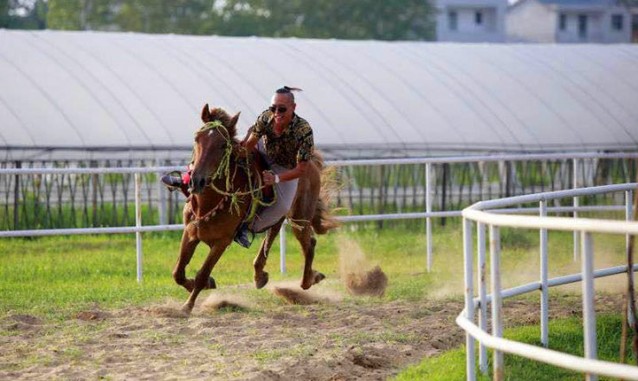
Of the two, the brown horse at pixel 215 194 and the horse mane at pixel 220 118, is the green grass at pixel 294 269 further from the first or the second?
the horse mane at pixel 220 118

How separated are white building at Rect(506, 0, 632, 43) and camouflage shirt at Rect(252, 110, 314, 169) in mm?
78689

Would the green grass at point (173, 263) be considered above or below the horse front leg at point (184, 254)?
below

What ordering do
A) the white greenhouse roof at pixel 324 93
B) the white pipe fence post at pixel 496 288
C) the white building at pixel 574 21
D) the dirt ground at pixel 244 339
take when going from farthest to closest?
the white building at pixel 574 21 → the white greenhouse roof at pixel 324 93 → the dirt ground at pixel 244 339 → the white pipe fence post at pixel 496 288

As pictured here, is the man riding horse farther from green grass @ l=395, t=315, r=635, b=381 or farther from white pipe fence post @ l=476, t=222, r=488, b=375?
white pipe fence post @ l=476, t=222, r=488, b=375

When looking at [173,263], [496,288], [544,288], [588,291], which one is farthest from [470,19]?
[588,291]

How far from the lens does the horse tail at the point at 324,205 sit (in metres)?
12.8

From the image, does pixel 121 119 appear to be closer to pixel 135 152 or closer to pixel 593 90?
pixel 135 152

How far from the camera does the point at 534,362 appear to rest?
8766 mm

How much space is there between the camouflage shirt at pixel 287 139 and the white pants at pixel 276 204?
0.06 meters

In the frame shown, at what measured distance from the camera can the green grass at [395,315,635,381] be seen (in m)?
8.36

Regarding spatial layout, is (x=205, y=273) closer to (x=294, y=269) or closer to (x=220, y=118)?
(x=220, y=118)

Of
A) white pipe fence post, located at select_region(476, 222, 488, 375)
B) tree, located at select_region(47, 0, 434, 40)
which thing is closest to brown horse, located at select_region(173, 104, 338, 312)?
white pipe fence post, located at select_region(476, 222, 488, 375)

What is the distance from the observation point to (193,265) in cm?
1630

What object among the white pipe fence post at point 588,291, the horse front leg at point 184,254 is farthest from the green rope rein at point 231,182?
the white pipe fence post at point 588,291
